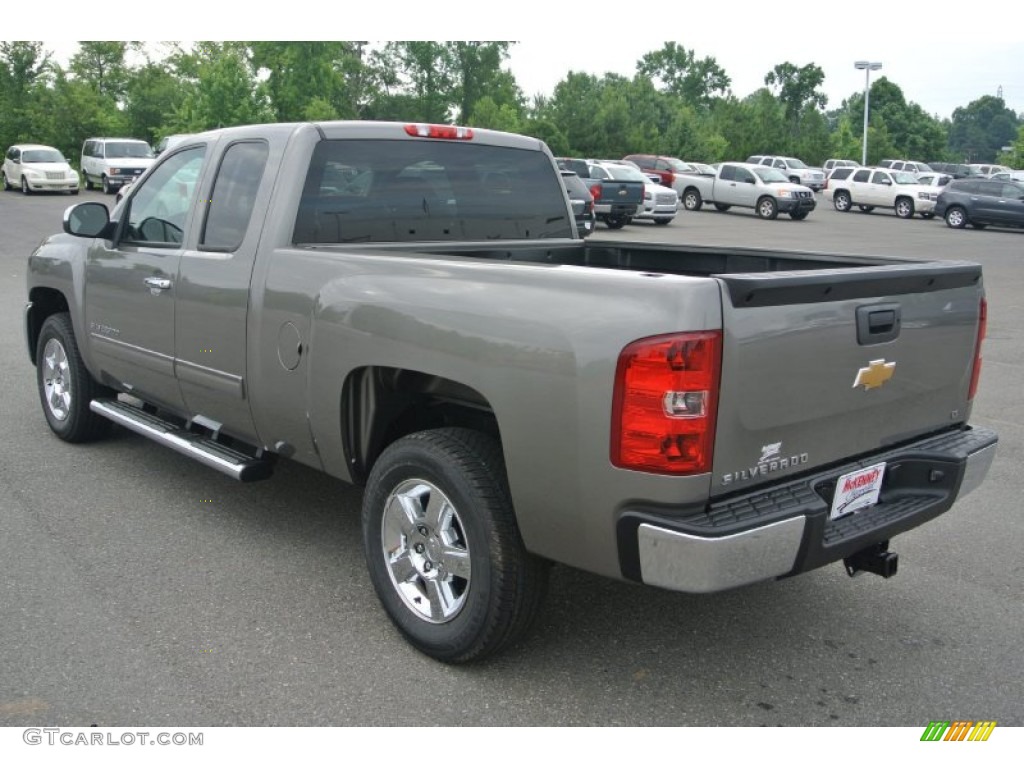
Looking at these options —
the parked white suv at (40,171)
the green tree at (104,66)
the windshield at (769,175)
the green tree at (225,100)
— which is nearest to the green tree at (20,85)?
the green tree at (225,100)

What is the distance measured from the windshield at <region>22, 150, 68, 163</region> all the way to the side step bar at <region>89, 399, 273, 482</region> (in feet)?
110

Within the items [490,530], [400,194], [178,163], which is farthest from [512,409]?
[178,163]

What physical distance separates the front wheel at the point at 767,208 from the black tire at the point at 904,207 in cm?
622

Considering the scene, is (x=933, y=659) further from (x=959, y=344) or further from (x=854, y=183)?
(x=854, y=183)

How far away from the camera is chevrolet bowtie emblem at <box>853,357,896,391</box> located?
320 cm

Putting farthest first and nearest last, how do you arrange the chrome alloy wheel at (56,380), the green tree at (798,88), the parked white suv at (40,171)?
the green tree at (798,88)
the parked white suv at (40,171)
the chrome alloy wheel at (56,380)

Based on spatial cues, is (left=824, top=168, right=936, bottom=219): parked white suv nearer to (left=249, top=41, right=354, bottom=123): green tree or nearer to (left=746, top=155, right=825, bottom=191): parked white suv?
(left=746, top=155, right=825, bottom=191): parked white suv

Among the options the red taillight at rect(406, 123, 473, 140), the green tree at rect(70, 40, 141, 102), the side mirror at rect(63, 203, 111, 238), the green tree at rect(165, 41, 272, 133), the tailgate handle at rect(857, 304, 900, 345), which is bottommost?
the tailgate handle at rect(857, 304, 900, 345)

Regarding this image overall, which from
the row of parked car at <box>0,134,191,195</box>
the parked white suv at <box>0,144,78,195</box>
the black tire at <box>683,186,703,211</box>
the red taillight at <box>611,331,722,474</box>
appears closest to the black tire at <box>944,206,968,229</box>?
the black tire at <box>683,186,703,211</box>

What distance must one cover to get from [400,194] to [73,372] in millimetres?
2589

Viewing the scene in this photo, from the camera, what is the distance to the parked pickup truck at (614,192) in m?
25.8

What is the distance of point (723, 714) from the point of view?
10.5ft

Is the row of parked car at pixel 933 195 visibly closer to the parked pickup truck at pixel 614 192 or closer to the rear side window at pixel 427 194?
the parked pickup truck at pixel 614 192

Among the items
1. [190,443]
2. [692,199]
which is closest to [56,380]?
[190,443]
